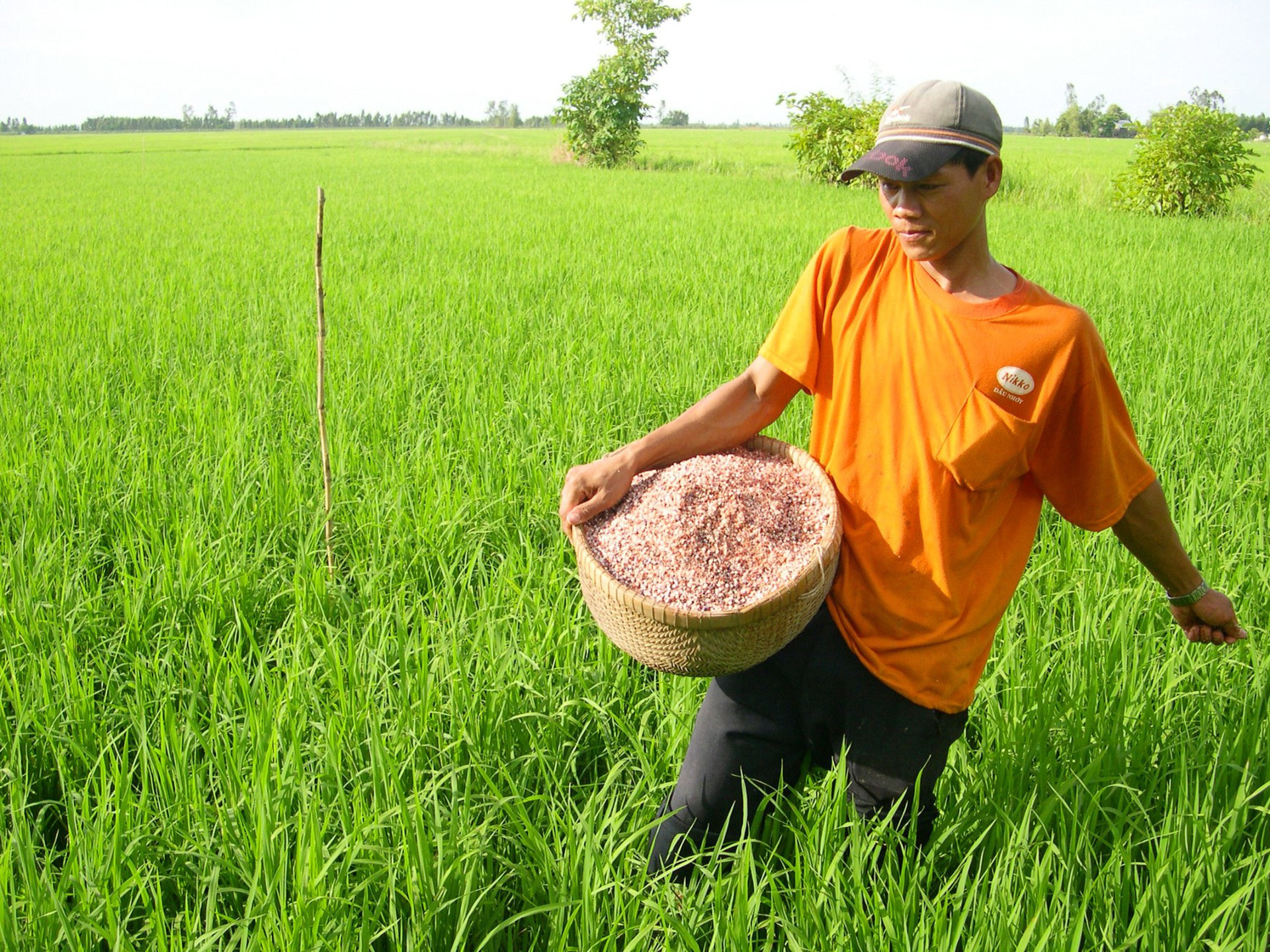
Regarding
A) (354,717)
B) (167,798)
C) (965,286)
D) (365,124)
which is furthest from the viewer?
(365,124)

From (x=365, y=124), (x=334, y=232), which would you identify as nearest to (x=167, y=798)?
(x=334, y=232)

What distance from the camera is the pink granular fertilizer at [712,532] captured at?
1.22 meters

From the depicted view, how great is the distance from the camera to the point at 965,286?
1.28 m

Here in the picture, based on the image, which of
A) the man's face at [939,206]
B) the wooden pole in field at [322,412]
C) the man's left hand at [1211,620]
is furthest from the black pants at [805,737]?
the wooden pole in field at [322,412]

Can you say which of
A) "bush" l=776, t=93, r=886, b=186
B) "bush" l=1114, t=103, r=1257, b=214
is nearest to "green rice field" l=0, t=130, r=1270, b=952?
"bush" l=1114, t=103, r=1257, b=214

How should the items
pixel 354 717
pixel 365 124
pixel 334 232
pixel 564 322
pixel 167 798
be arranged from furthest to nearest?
pixel 365 124 < pixel 334 232 < pixel 564 322 < pixel 354 717 < pixel 167 798

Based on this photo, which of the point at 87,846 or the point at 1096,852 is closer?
the point at 87,846

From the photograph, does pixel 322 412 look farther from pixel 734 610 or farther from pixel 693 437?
pixel 734 610

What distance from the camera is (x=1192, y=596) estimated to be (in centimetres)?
142

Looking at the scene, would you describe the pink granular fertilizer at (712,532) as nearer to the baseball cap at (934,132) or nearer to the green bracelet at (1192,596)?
the baseball cap at (934,132)

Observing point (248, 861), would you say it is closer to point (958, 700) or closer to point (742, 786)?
point (742, 786)

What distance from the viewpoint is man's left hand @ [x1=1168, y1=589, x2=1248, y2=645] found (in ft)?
4.69

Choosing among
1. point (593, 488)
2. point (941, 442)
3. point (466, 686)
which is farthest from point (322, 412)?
point (941, 442)

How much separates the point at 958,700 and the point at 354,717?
3.40 feet
